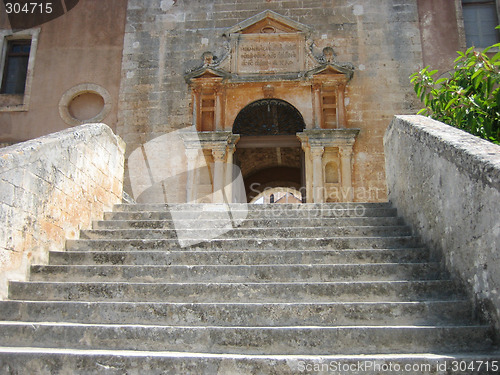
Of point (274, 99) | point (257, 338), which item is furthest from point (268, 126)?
point (257, 338)

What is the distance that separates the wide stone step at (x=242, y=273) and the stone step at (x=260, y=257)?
203 millimetres

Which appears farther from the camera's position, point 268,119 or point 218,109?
point 268,119

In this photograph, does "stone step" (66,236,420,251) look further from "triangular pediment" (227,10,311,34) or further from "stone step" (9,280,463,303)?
"triangular pediment" (227,10,311,34)

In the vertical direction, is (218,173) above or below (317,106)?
below

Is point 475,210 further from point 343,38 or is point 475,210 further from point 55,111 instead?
point 55,111

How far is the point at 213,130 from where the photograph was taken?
9.86 m

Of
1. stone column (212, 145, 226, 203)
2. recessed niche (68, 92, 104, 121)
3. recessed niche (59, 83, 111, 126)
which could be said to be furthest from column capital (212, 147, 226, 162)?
recessed niche (68, 92, 104, 121)

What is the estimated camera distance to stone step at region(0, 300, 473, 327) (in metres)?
3.00

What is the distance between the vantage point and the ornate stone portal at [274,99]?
9.44m

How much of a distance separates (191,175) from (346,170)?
3266 mm

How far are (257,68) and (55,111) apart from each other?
15.3 ft

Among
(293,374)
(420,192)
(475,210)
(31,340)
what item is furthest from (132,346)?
(420,192)

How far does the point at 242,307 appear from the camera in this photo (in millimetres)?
3072

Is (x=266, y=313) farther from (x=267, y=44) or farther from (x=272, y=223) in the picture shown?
(x=267, y=44)
